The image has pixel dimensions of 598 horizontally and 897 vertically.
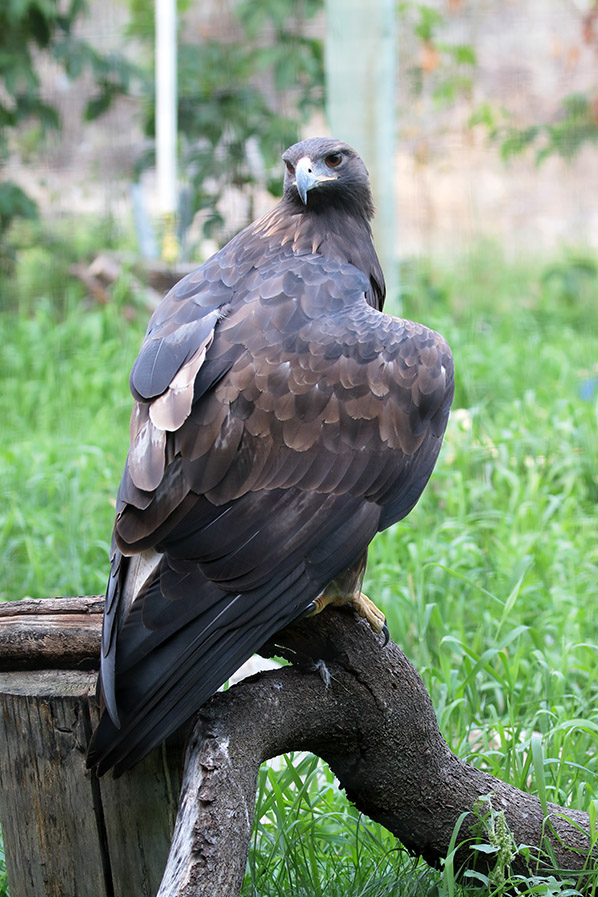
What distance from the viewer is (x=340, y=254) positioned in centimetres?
263

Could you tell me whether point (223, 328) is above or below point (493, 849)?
above

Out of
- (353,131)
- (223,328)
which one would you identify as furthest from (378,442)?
(353,131)

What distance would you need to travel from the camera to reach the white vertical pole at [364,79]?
5.14m

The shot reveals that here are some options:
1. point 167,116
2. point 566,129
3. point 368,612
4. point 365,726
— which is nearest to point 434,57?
point 566,129

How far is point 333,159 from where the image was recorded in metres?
2.74

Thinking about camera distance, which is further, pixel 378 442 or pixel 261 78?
pixel 261 78

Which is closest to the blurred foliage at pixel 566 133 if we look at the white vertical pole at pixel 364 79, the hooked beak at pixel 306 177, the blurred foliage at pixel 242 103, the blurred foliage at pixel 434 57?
the blurred foliage at pixel 434 57

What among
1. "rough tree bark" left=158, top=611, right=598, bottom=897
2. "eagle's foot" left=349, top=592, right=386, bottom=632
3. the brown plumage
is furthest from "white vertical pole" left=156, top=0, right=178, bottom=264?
"rough tree bark" left=158, top=611, right=598, bottom=897

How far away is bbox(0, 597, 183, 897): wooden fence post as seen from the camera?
2.09 meters

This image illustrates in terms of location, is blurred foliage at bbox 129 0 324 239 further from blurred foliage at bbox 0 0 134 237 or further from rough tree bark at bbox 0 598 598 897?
rough tree bark at bbox 0 598 598 897

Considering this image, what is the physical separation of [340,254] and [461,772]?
1.26m

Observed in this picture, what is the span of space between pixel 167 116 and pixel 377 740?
5.37 m

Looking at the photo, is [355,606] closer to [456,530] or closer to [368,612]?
[368,612]

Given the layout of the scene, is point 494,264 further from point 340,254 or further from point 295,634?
point 295,634
